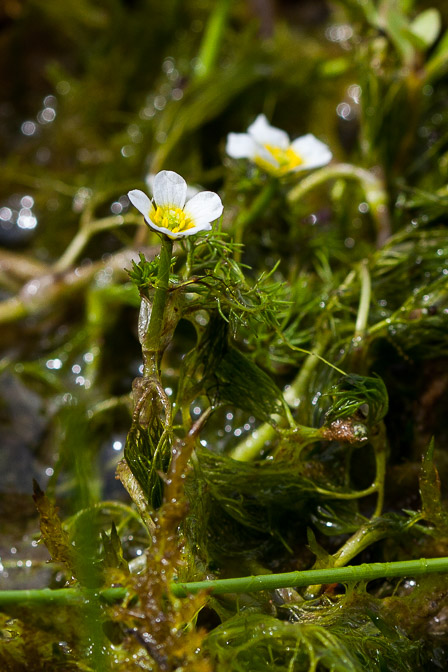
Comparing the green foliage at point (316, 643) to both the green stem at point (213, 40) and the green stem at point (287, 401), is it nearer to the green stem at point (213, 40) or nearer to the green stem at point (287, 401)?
the green stem at point (287, 401)

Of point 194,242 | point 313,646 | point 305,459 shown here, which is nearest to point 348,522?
point 305,459

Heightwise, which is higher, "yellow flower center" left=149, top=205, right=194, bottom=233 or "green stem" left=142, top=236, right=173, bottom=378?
"yellow flower center" left=149, top=205, right=194, bottom=233

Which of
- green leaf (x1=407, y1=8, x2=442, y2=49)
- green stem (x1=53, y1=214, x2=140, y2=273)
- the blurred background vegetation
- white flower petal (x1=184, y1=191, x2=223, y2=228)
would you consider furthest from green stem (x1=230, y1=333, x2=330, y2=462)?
green leaf (x1=407, y1=8, x2=442, y2=49)

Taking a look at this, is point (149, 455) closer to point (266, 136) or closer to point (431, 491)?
point (431, 491)

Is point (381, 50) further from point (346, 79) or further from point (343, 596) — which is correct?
point (343, 596)

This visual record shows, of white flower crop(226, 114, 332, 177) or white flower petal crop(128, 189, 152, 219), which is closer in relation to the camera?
white flower petal crop(128, 189, 152, 219)

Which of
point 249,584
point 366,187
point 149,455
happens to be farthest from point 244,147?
point 249,584

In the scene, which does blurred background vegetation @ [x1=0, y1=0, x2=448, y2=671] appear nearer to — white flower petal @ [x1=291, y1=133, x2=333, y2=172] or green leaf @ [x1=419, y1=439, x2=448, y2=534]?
green leaf @ [x1=419, y1=439, x2=448, y2=534]
